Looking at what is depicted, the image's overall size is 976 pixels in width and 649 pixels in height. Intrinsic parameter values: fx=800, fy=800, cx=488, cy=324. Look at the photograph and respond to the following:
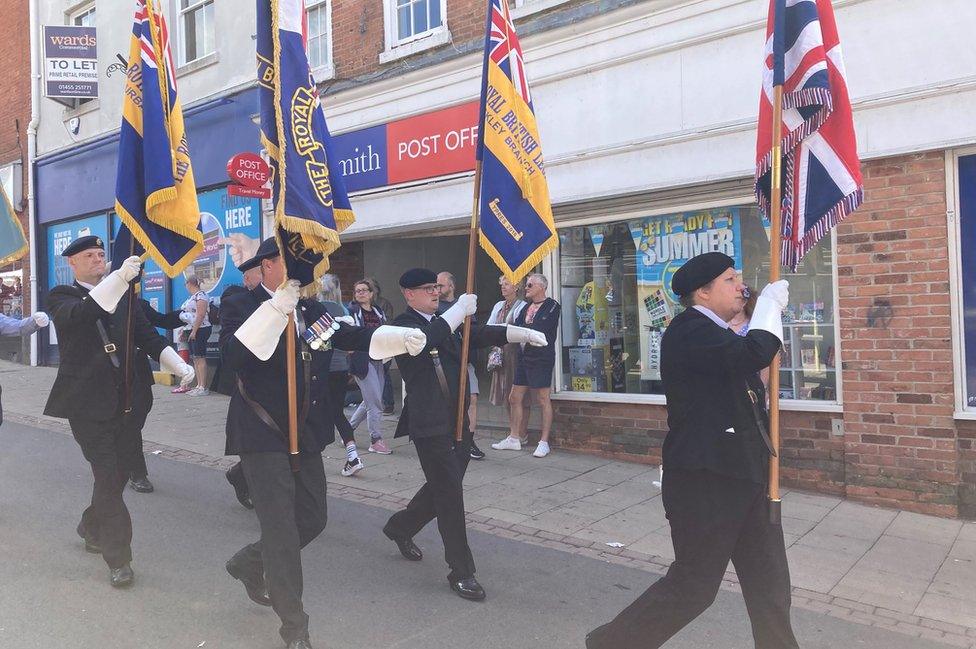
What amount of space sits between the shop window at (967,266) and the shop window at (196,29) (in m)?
11.3

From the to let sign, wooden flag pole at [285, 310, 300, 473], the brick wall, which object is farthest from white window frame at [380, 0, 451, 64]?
wooden flag pole at [285, 310, 300, 473]

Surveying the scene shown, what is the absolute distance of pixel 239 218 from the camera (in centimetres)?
1252

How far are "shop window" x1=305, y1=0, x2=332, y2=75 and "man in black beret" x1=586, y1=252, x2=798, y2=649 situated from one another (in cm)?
917

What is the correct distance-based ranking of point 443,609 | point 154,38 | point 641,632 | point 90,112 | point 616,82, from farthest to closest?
1. point 90,112
2. point 616,82
3. point 154,38
4. point 443,609
5. point 641,632

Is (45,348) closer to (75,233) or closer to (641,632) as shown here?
(75,233)

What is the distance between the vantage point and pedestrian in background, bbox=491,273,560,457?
8.08 metres

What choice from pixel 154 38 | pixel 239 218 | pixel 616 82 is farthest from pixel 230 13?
pixel 154 38

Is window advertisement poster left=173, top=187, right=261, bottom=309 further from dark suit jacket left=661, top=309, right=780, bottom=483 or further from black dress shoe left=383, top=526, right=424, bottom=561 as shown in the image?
dark suit jacket left=661, top=309, right=780, bottom=483

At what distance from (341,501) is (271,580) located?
2895 millimetres

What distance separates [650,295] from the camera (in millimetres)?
8047

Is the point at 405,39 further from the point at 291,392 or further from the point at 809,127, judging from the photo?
the point at 291,392

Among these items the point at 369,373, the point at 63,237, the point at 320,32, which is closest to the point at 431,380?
the point at 369,373

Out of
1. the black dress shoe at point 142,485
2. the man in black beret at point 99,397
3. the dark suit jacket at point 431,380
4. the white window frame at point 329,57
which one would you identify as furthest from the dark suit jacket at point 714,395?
the white window frame at point 329,57

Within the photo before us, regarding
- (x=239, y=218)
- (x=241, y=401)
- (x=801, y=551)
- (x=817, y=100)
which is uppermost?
(x=239, y=218)
